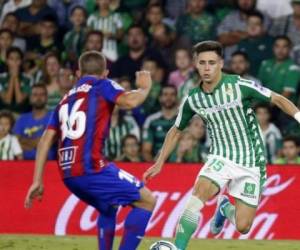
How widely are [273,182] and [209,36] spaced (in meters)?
3.33

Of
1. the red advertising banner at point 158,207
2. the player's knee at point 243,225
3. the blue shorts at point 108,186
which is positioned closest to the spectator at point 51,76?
the red advertising banner at point 158,207

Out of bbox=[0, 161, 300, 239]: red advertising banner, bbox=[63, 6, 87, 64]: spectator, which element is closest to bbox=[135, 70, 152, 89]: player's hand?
bbox=[0, 161, 300, 239]: red advertising banner

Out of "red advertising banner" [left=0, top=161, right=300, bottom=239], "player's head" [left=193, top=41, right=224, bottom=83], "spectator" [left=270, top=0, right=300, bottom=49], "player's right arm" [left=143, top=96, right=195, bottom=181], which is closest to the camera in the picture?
"player's head" [left=193, top=41, right=224, bottom=83]

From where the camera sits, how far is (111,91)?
8.31 m

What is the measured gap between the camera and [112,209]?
8742 millimetres

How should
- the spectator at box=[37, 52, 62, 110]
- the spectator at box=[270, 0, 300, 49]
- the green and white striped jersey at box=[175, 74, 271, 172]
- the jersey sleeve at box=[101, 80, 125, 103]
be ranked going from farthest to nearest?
the spectator at box=[270, 0, 300, 49] → the spectator at box=[37, 52, 62, 110] → the green and white striped jersey at box=[175, 74, 271, 172] → the jersey sleeve at box=[101, 80, 125, 103]

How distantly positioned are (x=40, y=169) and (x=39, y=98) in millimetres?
6075

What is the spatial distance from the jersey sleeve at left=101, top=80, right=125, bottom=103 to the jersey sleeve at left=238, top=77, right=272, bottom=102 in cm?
126

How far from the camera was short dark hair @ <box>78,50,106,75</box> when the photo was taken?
8.42m

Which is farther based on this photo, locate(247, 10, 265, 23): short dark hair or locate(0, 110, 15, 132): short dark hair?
locate(247, 10, 265, 23): short dark hair

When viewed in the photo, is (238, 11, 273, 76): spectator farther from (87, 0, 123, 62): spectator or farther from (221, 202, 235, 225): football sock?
(221, 202, 235, 225): football sock

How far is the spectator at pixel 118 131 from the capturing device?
45.6 ft

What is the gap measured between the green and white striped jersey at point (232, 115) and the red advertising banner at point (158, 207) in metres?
3.10

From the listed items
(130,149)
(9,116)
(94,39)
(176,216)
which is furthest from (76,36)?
(176,216)
